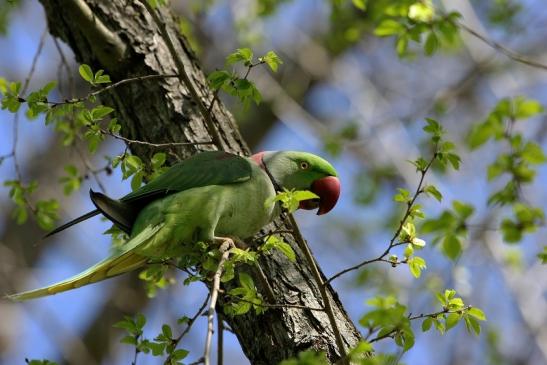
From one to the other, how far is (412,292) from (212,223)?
4670 mm

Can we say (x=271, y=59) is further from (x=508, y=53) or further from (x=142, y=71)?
(x=508, y=53)

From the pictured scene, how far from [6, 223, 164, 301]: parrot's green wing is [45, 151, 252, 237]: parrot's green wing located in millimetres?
182

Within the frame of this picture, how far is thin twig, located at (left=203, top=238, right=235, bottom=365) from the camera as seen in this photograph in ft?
6.84

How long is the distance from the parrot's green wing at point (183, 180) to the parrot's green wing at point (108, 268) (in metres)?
0.18

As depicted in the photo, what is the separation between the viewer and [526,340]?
26.6ft

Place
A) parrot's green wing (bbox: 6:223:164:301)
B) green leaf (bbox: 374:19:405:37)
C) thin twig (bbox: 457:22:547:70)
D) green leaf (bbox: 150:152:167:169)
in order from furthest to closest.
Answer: green leaf (bbox: 374:19:405:37) < thin twig (bbox: 457:22:547:70) < green leaf (bbox: 150:152:167:169) < parrot's green wing (bbox: 6:223:164:301)

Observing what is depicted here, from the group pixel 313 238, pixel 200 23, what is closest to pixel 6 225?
pixel 200 23

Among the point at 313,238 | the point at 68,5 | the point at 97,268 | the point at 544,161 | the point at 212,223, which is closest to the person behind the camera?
the point at 544,161

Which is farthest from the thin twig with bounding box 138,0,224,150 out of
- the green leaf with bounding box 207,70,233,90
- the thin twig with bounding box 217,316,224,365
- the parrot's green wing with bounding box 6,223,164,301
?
the thin twig with bounding box 217,316,224,365

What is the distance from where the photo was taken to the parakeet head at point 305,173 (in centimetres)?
351

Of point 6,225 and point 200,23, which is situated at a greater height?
point 200,23

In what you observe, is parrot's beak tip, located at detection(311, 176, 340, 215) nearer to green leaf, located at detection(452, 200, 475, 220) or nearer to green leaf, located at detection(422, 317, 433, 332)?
green leaf, located at detection(422, 317, 433, 332)

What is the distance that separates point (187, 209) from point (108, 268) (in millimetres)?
420

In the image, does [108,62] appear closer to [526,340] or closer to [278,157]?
[278,157]
